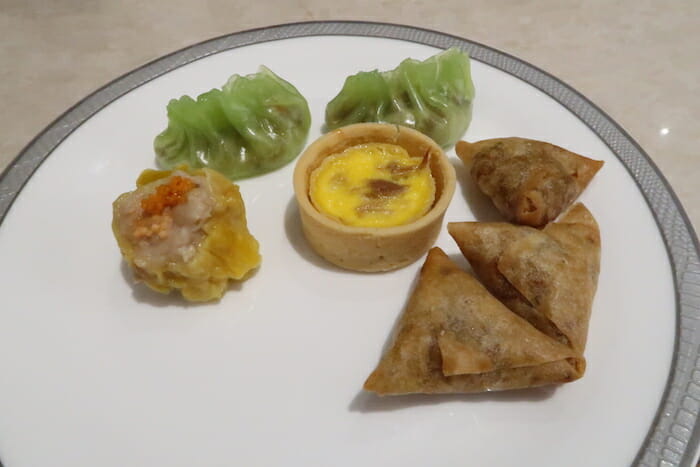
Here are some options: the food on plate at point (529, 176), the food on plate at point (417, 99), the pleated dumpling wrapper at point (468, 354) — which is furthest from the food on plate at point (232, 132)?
the pleated dumpling wrapper at point (468, 354)

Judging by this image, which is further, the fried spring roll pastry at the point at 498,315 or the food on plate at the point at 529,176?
the food on plate at the point at 529,176

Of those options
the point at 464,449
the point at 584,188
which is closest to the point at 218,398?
the point at 464,449

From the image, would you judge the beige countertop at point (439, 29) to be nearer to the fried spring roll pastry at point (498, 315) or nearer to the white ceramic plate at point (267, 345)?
the white ceramic plate at point (267, 345)

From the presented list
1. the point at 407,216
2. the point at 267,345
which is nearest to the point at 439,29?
the point at 407,216

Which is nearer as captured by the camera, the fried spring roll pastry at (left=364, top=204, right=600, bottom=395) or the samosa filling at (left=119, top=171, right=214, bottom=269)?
the fried spring roll pastry at (left=364, top=204, right=600, bottom=395)

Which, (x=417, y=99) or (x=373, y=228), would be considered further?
(x=417, y=99)

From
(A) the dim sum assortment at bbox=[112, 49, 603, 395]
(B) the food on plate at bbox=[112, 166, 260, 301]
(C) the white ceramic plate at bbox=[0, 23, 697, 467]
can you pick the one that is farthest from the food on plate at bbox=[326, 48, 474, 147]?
(B) the food on plate at bbox=[112, 166, 260, 301]

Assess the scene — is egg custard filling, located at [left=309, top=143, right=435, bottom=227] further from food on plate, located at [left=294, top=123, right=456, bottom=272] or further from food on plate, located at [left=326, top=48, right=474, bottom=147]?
food on plate, located at [left=326, top=48, right=474, bottom=147]

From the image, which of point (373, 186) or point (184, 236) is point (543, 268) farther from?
point (184, 236)

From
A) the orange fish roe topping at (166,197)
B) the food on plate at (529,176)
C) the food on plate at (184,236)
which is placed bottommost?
the food on plate at (184,236)
